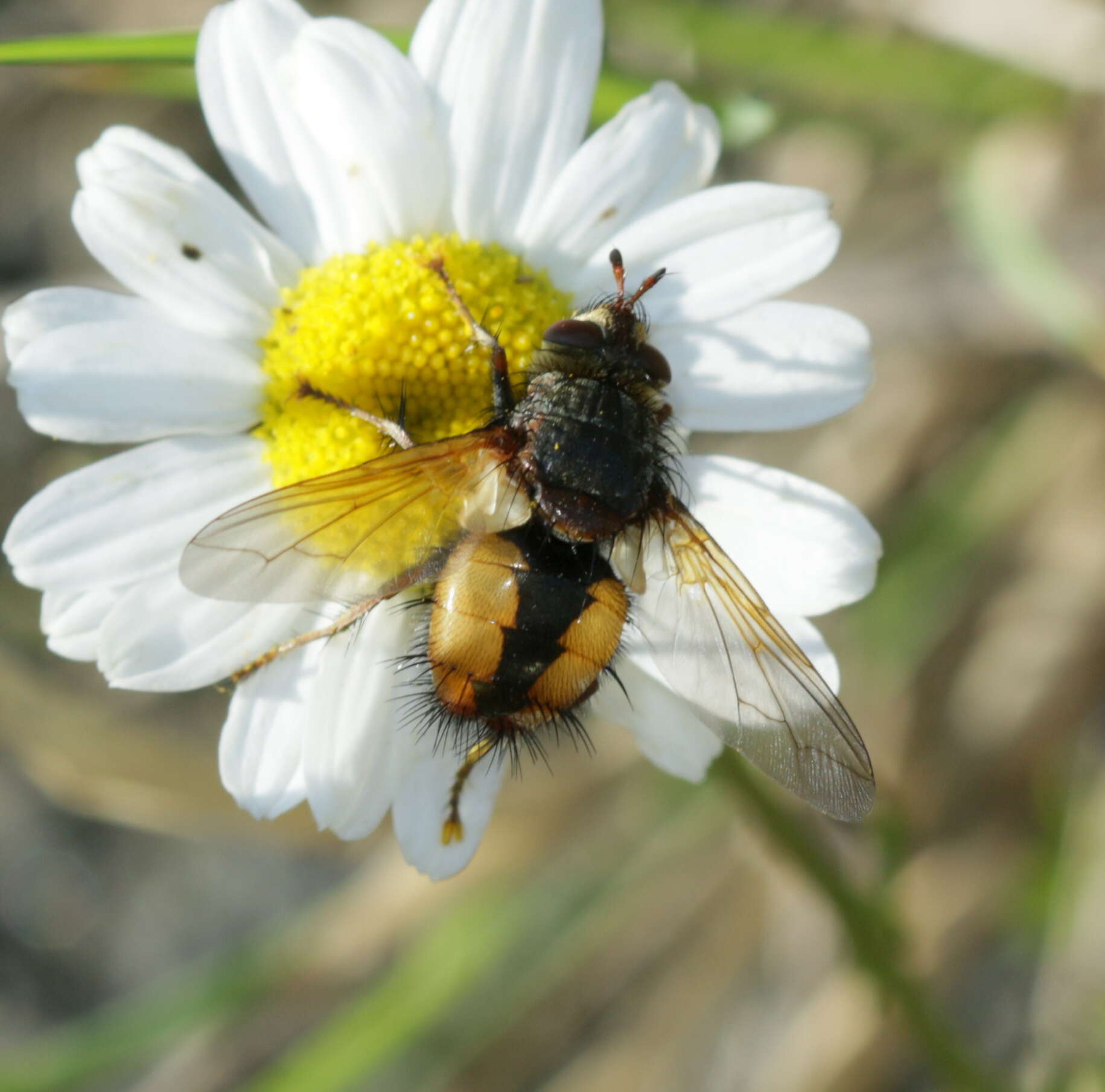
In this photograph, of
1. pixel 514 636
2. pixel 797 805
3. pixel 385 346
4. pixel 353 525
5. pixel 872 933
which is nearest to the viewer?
pixel 514 636

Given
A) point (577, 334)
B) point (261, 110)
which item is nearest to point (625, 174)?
point (577, 334)

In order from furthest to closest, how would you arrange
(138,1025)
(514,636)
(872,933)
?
1. (138,1025)
2. (872,933)
3. (514,636)

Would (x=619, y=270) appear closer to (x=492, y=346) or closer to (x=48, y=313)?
(x=492, y=346)

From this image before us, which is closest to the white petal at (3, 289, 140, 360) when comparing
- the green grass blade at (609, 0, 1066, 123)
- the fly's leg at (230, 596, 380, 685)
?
the fly's leg at (230, 596, 380, 685)

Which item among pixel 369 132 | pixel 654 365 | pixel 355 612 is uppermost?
pixel 369 132

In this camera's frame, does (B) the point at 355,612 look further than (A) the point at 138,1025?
No

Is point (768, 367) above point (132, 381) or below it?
above
